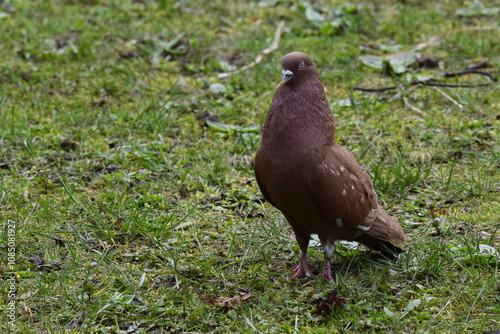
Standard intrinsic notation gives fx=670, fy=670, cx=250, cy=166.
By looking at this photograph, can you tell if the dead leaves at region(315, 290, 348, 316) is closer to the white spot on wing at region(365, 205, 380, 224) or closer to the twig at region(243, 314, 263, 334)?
the twig at region(243, 314, 263, 334)

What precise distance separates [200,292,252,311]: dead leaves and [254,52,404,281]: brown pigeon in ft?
1.49

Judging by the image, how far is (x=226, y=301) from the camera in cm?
361

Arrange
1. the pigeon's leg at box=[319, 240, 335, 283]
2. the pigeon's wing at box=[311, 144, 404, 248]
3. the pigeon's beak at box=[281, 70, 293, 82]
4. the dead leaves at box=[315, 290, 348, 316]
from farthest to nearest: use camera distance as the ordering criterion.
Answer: the pigeon's leg at box=[319, 240, 335, 283], the pigeon's beak at box=[281, 70, 293, 82], the pigeon's wing at box=[311, 144, 404, 248], the dead leaves at box=[315, 290, 348, 316]

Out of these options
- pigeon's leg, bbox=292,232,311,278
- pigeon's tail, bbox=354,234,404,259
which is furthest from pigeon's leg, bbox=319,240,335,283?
pigeon's tail, bbox=354,234,404,259

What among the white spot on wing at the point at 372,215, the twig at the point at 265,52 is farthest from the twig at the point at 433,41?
the white spot on wing at the point at 372,215

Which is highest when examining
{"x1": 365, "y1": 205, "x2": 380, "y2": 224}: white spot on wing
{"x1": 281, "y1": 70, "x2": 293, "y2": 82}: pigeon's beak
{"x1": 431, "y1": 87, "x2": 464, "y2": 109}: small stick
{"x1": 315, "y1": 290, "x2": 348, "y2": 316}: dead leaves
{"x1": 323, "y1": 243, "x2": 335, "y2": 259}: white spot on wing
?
{"x1": 281, "y1": 70, "x2": 293, "y2": 82}: pigeon's beak

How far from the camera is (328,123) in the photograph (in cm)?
381

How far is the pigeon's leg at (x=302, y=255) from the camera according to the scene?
3957 millimetres

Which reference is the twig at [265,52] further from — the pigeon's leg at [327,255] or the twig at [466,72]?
the pigeon's leg at [327,255]

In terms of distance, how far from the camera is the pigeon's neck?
365 cm

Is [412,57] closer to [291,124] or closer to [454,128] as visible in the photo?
[454,128]

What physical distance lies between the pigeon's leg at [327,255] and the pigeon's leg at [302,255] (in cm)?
11

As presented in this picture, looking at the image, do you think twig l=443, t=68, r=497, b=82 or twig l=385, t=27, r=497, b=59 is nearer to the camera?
twig l=443, t=68, r=497, b=82

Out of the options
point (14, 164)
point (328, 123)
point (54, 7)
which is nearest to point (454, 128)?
point (328, 123)
